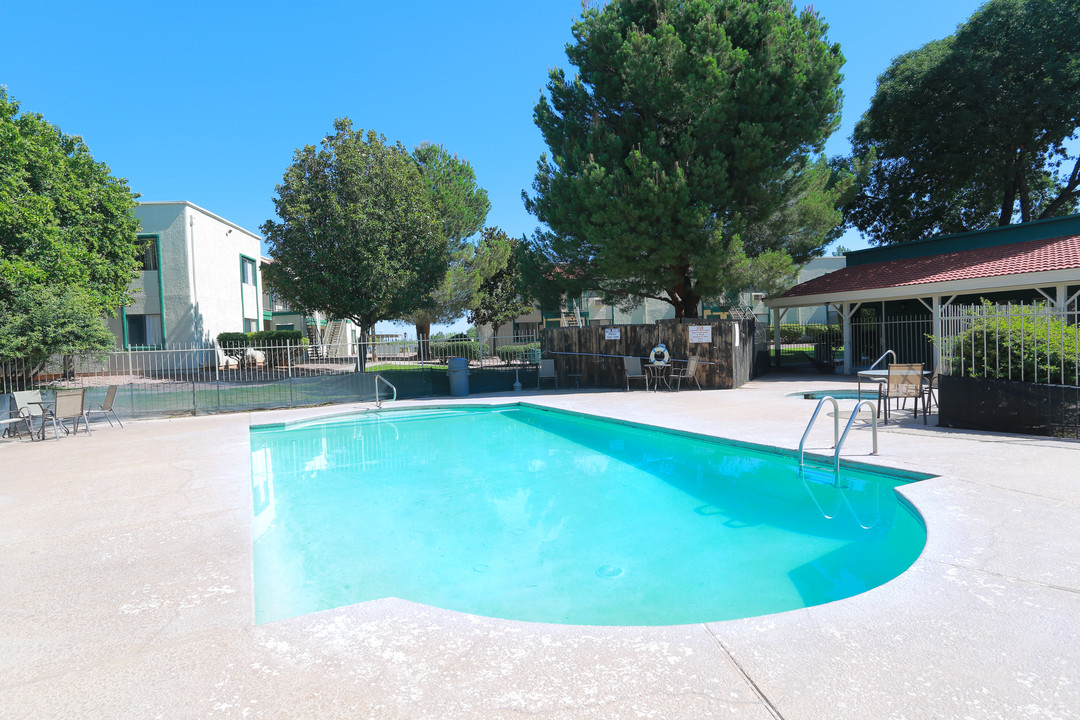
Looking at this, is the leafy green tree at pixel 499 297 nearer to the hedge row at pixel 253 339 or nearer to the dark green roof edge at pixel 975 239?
the hedge row at pixel 253 339

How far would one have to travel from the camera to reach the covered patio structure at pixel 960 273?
14648 mm

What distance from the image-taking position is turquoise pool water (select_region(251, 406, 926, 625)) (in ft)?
13.5

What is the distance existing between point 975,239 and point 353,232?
21.3m

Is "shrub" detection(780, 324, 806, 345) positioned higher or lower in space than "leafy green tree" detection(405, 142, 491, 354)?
lower

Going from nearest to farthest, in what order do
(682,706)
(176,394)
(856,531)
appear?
(682,706) → (856,531) → (176,394)

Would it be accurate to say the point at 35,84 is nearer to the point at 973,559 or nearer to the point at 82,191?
the point at 82,191

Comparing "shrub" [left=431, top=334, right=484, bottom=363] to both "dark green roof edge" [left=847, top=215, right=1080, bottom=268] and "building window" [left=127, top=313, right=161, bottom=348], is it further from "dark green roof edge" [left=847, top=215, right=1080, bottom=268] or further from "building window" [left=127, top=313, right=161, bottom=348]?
"dark green roof edge" [left=847, top=215, right=1080, bottom=268]

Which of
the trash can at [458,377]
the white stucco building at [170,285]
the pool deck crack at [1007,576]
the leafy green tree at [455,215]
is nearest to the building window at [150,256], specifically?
the white stucco building at [170,285]

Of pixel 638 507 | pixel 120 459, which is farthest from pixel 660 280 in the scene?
pixel 120 459

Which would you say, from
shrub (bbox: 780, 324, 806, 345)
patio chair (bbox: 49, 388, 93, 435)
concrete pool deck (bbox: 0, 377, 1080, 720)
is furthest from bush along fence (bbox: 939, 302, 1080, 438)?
shrub (bbox: 780, 324, 806, 345)

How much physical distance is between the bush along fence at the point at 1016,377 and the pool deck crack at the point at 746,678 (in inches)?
276

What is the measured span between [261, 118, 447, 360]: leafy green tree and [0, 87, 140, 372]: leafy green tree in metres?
4.87

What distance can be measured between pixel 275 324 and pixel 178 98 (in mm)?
23952

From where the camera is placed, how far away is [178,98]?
621 inches
